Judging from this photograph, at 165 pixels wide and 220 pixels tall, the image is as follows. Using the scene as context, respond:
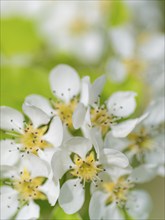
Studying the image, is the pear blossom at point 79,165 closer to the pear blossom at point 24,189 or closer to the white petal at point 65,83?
the pear blossom at point 24,189

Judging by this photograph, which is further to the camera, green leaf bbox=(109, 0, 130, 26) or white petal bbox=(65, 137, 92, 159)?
green leaf bbox=(109, 0, 130, 26)

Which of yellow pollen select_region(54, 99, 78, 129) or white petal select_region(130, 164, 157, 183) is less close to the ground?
yellow pollen select_region(54, 99, 78, 129)

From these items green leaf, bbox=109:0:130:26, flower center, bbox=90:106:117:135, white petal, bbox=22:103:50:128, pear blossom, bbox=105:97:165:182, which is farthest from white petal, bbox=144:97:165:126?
green leaf, bbox=109:0:130:26

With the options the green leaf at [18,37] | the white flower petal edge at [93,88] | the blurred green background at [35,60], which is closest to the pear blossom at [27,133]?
the white flower petal edge at [93,88]

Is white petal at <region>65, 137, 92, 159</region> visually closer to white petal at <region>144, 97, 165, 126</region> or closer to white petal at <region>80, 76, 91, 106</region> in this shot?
white petal at <region>80, 76, 91, 106</region>

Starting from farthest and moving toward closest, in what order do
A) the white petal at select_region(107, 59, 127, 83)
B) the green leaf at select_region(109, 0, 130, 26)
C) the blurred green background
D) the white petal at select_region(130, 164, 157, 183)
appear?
the green leaf at select_region(109, 0, 130, 26)
the white petal at select_region(107, 59, 127, 83)
the blurred green background
the white petal at select_region(130, 164, 157, 183)
